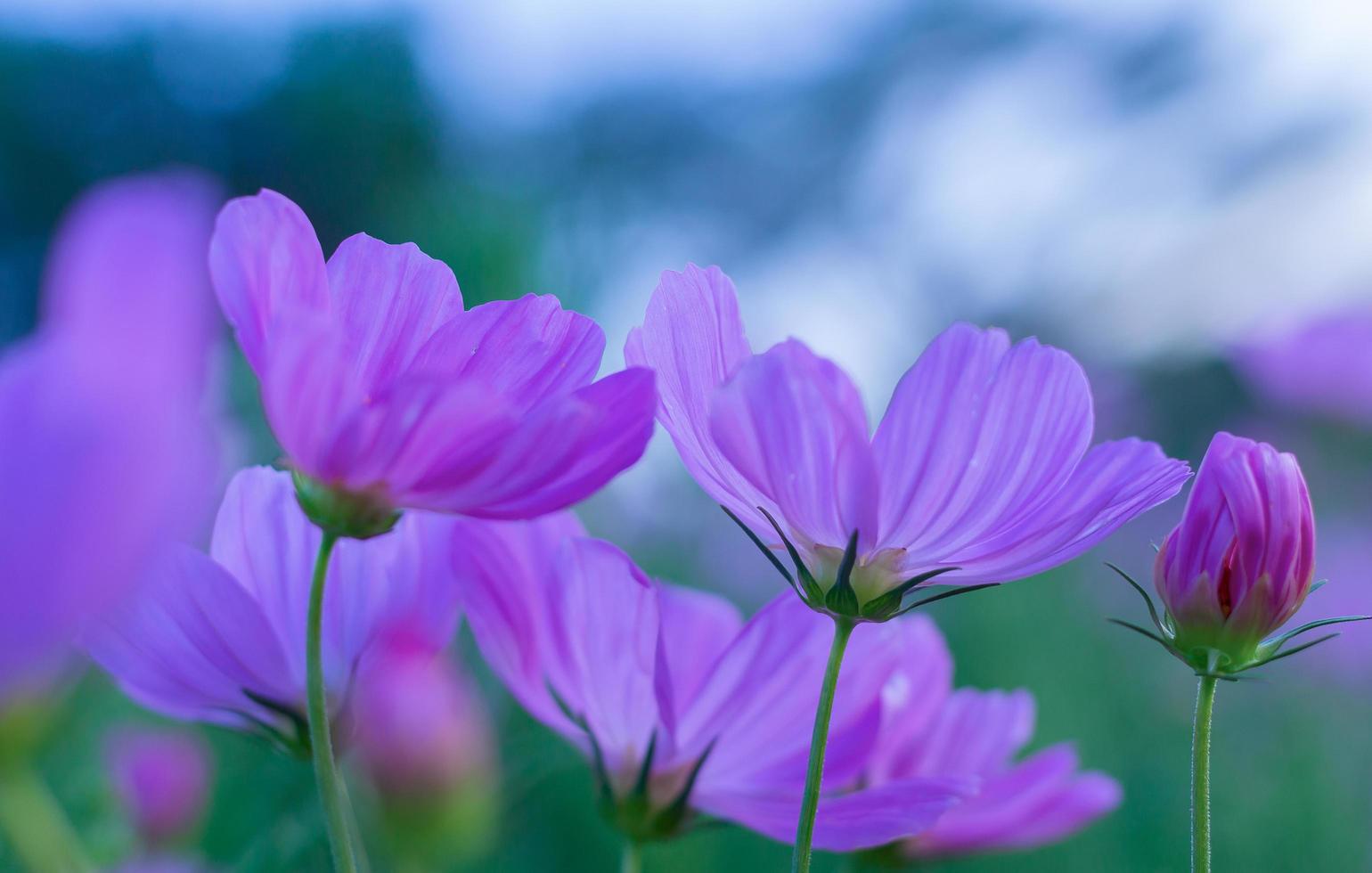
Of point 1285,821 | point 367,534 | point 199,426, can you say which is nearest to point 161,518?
point 199,426

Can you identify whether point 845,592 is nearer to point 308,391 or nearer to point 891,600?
point 891,600

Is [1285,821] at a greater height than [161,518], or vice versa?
[1285,821]

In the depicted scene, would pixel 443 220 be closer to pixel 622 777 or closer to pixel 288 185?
pixel 622 777

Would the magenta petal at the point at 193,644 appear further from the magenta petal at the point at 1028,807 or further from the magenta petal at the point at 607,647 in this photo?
the magenta petal at the point at 1028,807

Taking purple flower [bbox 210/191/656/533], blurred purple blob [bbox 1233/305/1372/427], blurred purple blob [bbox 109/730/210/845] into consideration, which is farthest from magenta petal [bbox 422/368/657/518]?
blurred purple blob [bbox 1233/305/1372/427]

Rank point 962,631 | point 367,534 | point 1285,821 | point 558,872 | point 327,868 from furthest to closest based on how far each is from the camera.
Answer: point 962,631
point 1285,821
point 558,872
point 327,868
point 367,534
